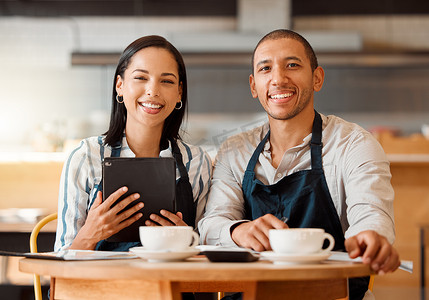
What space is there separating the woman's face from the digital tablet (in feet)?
1.23

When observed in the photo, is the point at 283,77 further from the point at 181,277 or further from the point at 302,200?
the point at 181,277

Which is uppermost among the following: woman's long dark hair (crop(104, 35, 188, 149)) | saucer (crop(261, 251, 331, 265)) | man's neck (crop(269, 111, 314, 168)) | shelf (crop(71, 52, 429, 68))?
shelf (crop(71, 52, 429, 68))

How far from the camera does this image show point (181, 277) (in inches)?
43.8

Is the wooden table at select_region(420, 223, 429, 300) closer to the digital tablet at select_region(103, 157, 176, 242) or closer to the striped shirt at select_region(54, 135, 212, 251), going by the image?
the striped shirt at select_region(54, 135, 212, 251)

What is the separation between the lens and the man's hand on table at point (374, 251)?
125cm

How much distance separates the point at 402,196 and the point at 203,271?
3.88 m

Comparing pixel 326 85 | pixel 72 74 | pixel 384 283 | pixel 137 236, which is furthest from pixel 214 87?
pixel 137 236

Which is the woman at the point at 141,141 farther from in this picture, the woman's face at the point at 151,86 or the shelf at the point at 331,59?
the shelf at the point at 331,59

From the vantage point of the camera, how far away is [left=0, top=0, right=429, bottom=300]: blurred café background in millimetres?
5387

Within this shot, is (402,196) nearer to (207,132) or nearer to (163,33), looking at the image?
(207,132)

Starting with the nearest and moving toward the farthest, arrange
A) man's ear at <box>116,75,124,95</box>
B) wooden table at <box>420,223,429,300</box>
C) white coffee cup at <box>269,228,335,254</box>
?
1. white coffee cup at <box>269,228,335,254</box>
2. man's ear at <box>116,75,124,95</box>
3. wooden table at <box>420,223,429,300</box>

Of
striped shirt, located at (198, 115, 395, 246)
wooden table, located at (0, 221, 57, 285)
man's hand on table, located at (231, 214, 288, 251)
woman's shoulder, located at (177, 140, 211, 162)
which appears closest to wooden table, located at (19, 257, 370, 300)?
man's hand on table, located at (231, 214, 288, 251)

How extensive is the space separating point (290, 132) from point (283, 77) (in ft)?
0.61

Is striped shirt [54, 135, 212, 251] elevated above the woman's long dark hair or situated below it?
below
